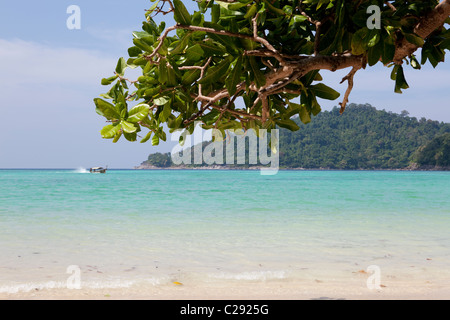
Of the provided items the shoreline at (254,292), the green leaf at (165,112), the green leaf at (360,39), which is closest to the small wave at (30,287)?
the shoreline at (254,292)

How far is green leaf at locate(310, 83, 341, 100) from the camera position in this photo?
2.52 m

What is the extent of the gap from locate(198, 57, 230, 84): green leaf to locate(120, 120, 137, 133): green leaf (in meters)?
0.44

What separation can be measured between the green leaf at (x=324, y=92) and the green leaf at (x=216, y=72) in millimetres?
646

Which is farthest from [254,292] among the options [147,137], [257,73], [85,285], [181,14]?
[181,14]

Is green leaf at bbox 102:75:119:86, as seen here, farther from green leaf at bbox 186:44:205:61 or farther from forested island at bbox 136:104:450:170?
forested island at bbox 136:104:450:170

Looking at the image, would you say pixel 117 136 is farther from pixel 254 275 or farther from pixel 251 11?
pixel 254 275

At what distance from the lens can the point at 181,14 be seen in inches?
78.3

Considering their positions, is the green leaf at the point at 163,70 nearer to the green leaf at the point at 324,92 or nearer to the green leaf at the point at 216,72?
the green leaf at the point at 216,72

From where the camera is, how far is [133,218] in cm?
1378

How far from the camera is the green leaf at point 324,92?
252cm

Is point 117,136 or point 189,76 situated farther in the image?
point 189,76

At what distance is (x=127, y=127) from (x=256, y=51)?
0.72 metres
